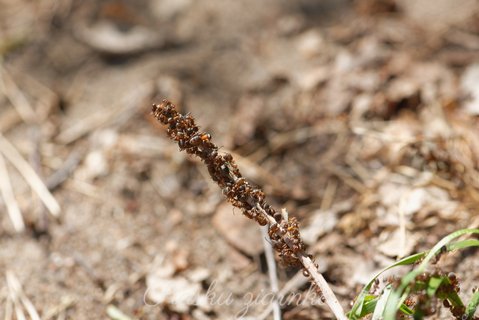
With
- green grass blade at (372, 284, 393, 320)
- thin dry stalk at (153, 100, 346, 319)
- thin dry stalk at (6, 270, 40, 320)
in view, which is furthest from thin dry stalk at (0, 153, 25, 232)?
green grass blade at (372, 284, 393, 320)

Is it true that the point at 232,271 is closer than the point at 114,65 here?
Yes

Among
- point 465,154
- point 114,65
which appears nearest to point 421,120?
point 465,154

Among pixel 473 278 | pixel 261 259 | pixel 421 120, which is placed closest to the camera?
pixel 473 278

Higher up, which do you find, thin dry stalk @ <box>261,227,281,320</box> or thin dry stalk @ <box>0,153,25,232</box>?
thin dry stalk @ <box>0,153,25,232</box>

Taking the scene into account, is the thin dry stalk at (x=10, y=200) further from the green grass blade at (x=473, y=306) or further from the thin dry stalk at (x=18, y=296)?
the green grass blade at (x=473, y=306)

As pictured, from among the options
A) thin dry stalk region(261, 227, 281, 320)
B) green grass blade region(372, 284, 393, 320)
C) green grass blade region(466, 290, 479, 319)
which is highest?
thin dry stalk region(261, 227, 281, 320)

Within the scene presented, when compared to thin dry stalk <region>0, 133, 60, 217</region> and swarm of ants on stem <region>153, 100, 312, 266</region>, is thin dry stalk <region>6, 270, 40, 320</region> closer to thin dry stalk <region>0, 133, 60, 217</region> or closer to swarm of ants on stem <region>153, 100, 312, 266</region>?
thin dry stalk <region>0, 133, 60, 217</region>

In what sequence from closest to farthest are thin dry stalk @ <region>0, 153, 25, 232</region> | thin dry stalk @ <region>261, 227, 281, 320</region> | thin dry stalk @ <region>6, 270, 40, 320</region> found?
thin dry stalk @ <region>261, 227, 281, 320</region>, thin dry stalk @ <region>6, 270, 40, 320</region>, thin dry stalk @ <region>0, 153, 25, 232</region>

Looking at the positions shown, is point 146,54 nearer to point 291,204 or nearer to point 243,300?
point 291,204
